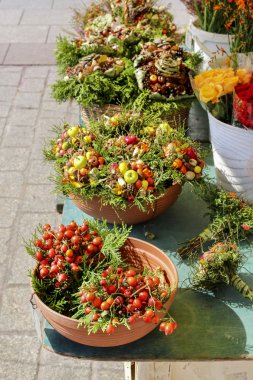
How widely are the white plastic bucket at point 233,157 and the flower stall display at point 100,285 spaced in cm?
43

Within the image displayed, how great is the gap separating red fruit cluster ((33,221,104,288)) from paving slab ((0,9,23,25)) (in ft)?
14.9

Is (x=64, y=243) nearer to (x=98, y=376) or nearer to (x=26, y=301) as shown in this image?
(x=98, y=376)

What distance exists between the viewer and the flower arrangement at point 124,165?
1520 millimetres

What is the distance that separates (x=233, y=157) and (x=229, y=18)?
70 cm

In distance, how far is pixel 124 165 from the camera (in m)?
1.52

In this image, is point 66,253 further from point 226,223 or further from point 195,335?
point 226,223

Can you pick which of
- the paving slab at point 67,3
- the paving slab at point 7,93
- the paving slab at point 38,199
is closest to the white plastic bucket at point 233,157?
the paving slab at point 38,199

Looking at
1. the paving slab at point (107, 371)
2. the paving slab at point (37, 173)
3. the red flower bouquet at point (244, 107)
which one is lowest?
the paving slab at point (37, 173)

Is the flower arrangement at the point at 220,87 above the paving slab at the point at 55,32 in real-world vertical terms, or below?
above

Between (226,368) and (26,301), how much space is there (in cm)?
119

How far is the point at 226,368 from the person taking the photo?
5.21 feet

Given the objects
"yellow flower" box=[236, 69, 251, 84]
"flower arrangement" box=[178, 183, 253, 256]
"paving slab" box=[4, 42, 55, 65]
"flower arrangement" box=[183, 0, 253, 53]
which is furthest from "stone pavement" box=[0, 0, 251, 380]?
"flower arrangement" box=[183, 0, 253, 53]

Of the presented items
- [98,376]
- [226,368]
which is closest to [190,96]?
[226,368]

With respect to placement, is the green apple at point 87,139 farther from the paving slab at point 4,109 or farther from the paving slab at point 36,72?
the paving slab at point 36,72
